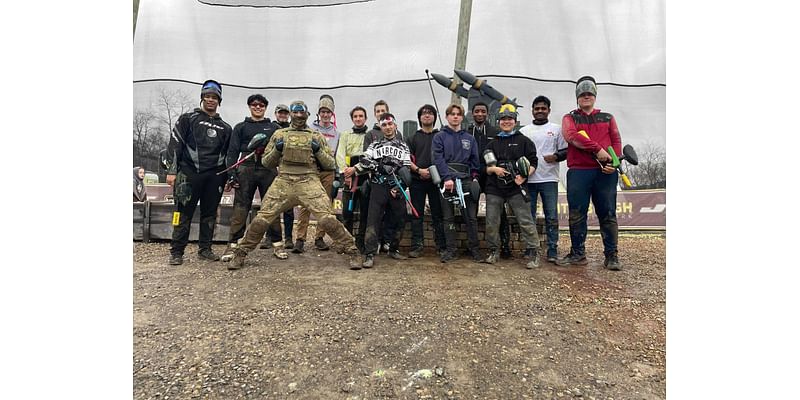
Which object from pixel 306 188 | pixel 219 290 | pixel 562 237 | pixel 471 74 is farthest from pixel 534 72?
pixel 219 290

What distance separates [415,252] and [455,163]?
1290 mm

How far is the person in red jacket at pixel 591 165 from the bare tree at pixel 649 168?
11.4 ft

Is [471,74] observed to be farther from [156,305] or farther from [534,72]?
[156,305]

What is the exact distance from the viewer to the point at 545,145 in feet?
15.3

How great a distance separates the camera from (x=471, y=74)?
22.4 ft

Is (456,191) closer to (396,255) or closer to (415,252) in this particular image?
(415,252)

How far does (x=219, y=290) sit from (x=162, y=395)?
1.53m

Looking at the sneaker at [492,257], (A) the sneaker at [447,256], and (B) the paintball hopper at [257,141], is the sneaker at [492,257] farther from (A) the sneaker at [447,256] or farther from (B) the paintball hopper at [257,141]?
(B) the paintball hopper at [257,141]

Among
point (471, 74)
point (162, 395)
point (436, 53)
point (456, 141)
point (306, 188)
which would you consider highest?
point (436, 53)

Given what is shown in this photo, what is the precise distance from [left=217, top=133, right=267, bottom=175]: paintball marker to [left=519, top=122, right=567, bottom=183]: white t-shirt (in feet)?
10.7

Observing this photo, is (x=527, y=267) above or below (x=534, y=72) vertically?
below

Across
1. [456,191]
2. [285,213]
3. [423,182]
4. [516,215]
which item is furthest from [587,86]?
[285,213]

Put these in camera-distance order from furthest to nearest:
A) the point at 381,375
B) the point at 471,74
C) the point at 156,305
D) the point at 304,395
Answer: the point at 471,74 → the point at 156,305 → the point at 381,375 → the point at 304,395

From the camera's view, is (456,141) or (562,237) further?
(562,237)
